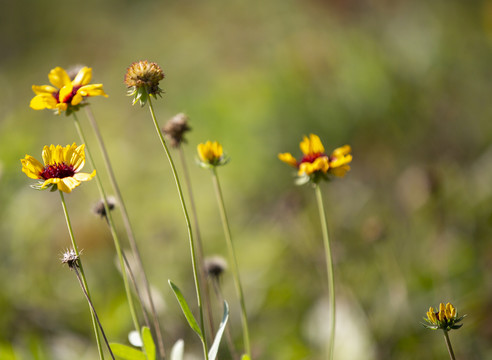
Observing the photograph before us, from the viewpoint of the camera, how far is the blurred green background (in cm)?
152

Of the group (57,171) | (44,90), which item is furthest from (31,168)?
(44,90)

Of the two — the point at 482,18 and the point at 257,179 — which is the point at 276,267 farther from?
the point at 482,18

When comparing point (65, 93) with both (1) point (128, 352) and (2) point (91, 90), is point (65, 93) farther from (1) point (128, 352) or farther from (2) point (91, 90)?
(1) point (128, 352)

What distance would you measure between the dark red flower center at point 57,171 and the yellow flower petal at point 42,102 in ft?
0.33

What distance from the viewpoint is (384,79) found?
269 centimetres

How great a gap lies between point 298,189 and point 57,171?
1648 millimetres

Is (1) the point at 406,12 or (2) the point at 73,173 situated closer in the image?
(2) the point at 73,173

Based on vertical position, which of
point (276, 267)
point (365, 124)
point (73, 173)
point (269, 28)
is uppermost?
point (269, 28)

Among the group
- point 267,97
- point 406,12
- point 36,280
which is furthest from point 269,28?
point 36,280

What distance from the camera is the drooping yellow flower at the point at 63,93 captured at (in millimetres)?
810

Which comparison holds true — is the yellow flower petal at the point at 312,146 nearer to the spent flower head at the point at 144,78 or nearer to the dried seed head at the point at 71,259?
the spent flower head at the point at 144,78

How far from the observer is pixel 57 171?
82 centimetres

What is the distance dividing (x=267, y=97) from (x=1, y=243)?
1521mm

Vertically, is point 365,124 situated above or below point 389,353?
above
